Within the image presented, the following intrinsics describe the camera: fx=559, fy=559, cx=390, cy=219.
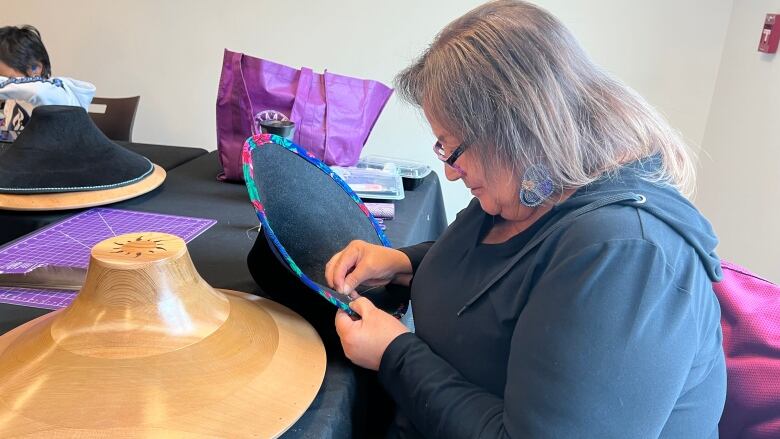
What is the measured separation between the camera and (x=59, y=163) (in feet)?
3.86

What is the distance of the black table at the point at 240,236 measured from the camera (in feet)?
2.17

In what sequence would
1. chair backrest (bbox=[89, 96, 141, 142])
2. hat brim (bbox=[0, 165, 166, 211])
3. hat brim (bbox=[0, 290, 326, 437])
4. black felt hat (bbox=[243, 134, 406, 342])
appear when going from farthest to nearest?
chair backrest (bbox=[89, 96, 141, 142])
hat brim (bbox=[0, 165, 166, 211])
black felt hat (bbox=[243, 134, 406, 342])
hat brim (bbox=[0, 290, 326, 437])

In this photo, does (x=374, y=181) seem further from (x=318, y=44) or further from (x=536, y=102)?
(x=318, y=44)

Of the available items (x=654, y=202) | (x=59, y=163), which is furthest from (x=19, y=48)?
(x=654, y=202)

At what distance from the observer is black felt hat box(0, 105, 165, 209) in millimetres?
1145

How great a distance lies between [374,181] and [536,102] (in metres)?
0.87

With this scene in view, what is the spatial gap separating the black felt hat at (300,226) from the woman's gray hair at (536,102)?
11.3 inches

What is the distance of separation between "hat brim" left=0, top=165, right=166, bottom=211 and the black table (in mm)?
24

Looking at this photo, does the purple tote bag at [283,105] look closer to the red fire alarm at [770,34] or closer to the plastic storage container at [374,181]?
the plastic storage container at [374,181]

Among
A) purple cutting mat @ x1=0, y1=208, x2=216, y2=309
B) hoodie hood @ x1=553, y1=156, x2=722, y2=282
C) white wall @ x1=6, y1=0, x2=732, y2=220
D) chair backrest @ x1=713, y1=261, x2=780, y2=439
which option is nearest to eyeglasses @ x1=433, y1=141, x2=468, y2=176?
hoodie hood @ x1=553, y1=156, x2=722, y2=282

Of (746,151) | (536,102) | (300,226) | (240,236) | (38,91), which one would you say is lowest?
(746,151)

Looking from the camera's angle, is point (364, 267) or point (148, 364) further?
point (364, 267)

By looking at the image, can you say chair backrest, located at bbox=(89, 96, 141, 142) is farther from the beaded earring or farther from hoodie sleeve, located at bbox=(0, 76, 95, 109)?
the beaded earring

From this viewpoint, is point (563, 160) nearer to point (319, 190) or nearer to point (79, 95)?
point (319, 190)
